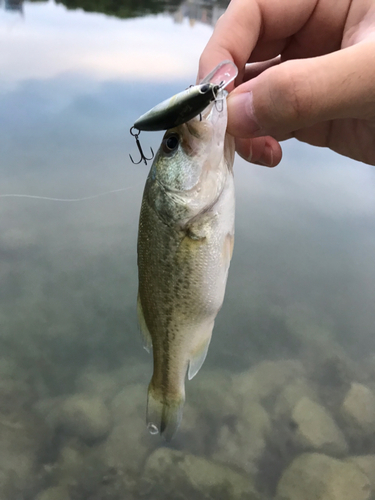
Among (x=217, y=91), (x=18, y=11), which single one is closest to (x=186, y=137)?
(x=217, y=91)

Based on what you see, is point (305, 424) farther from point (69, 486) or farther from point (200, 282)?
point (200, 282)

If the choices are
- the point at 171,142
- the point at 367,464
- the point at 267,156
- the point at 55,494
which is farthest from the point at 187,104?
the point at 367,464

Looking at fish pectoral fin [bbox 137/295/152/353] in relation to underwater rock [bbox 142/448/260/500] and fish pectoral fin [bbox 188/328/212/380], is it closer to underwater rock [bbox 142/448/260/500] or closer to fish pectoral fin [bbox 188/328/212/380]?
fish pectoral fin [bbox 188/328/212/380]

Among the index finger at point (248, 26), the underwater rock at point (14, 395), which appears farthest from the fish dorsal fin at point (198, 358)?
the underwater rock at point (14, 395)

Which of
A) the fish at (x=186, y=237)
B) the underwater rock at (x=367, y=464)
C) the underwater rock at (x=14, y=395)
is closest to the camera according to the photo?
the fish at (x=186, y=237)

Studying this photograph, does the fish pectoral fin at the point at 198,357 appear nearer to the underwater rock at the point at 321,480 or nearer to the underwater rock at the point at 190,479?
the underwater rock at the point at 190,479

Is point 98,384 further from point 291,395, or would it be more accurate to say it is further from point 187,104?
point 187,104
